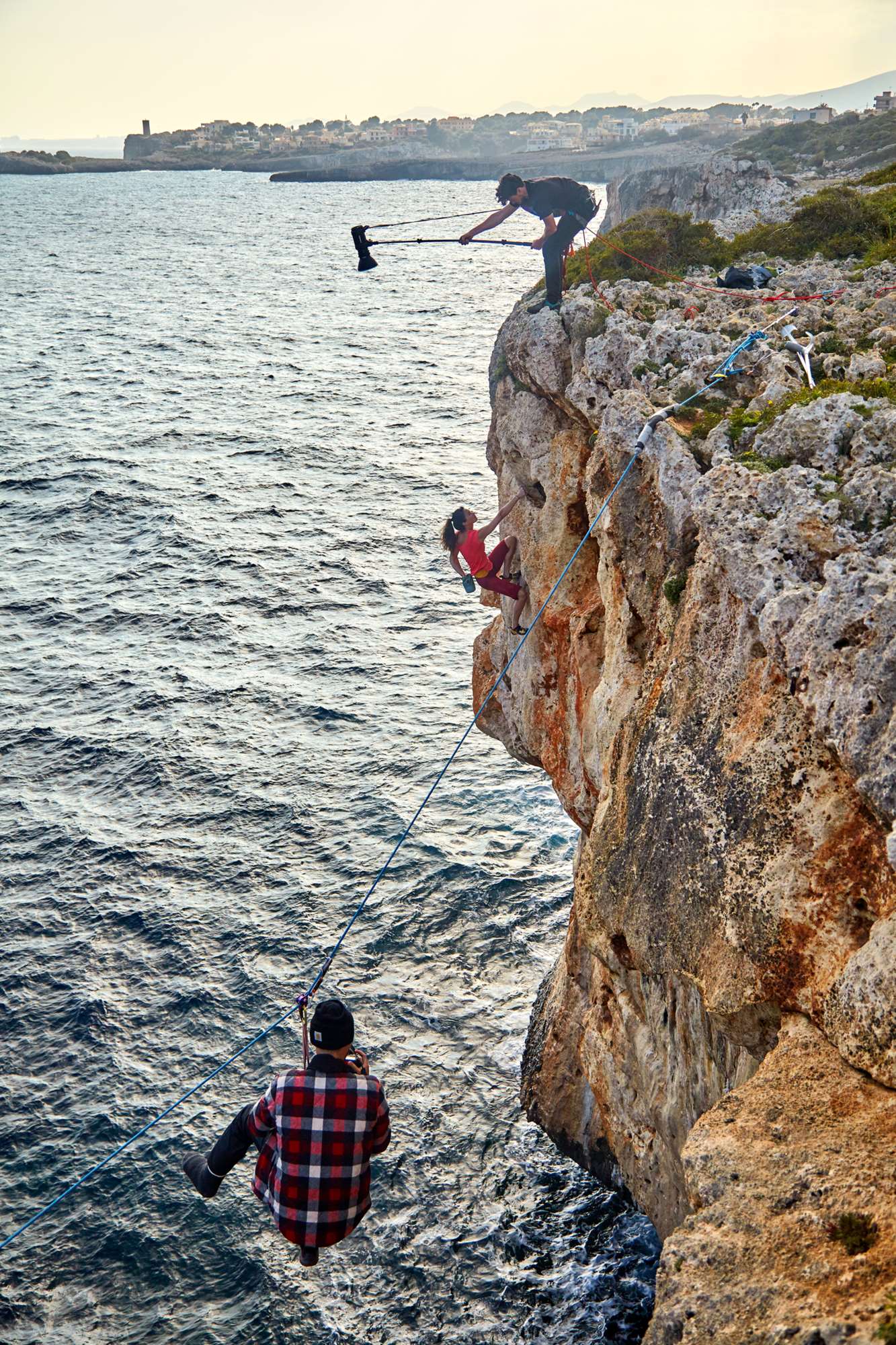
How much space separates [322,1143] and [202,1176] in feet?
8.67

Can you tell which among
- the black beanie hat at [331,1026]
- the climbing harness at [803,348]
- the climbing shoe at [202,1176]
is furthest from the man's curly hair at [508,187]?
the climbing shoe at [202,1176]

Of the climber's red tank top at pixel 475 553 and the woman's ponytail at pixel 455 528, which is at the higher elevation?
the woman's ponytail at pixel 455 528

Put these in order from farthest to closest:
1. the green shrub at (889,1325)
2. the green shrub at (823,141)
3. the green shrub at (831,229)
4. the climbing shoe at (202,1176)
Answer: the green shrub at (823,141)
the green shrub at (831,229)
the climbing shoe at (202,1176)
the green shrub at (889,1325)

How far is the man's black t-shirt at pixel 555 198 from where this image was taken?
17438 millimetres

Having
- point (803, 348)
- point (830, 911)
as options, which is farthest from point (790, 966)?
point (803, 348)

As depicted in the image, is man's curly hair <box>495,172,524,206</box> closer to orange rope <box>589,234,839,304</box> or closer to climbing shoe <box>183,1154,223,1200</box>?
orange rope <box>589,234,839,304</box>

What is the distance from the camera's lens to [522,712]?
18641 mm

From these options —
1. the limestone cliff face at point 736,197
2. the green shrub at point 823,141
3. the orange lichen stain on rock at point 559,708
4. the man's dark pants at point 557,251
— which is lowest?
the orange lichen stain on rock at point 559,708

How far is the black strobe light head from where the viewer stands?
19328 millimetres

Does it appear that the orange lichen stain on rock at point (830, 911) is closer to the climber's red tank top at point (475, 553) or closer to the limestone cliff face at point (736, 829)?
the limestone cliff face at point (736, 829)

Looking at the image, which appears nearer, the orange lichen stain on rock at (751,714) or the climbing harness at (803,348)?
the orange lichen stain on rock at (751,714)

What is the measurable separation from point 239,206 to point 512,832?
189 m

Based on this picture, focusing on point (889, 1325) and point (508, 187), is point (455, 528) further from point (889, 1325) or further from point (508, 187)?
point (889, 1325)

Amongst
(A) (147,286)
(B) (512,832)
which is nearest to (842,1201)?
(B) (512,832)
